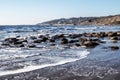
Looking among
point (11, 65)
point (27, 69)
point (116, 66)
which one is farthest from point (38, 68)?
point (116, 66)

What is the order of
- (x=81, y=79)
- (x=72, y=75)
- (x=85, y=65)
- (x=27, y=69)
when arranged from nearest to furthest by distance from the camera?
1. (x=81, y=79)
2. (x=72, y=75)
3. (x=27, y=69)
4. (x=85, y=65)

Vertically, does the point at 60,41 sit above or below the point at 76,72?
below

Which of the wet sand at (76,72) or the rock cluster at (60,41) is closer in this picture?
the wet sand at (76,72)

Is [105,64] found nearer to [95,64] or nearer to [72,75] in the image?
[95,64]

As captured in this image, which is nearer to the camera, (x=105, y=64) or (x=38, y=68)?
(x=38, y=68)

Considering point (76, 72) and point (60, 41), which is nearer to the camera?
point (76, 72)

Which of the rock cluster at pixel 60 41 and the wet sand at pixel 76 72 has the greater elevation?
the wet sand at pixel 76 72

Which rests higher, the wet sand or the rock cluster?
the wet sand

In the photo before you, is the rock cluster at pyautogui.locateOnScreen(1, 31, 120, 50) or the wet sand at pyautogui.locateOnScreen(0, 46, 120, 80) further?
the rock cluster at pyautogui.locateOnScreen(1, 31, 120, 50)

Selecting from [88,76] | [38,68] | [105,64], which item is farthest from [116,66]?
[38,68]

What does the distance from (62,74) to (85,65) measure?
3.29 meters

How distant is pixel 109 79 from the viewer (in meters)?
13.9

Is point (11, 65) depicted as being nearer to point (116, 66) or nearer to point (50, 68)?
point (50, 68)

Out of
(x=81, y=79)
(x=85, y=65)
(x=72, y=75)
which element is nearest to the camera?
(x=81, y=79)
